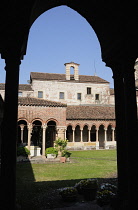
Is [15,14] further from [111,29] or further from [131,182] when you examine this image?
[131,182]

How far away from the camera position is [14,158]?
3113 millimetres

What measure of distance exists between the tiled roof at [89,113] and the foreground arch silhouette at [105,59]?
2403 cm

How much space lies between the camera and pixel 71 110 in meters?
30.4

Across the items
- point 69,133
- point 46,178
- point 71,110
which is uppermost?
point 71,110

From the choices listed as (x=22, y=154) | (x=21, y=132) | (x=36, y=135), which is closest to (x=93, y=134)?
(x=36, y=135)

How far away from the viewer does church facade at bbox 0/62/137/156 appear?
19.5 metres

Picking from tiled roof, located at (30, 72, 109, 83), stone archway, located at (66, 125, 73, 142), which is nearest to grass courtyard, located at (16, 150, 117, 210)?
stone archway, located at (66, 125, 73, 142)

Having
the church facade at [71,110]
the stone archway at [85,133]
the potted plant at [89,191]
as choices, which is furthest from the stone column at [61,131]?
the potted plant at [89,191]

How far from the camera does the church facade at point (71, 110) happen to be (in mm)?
19500

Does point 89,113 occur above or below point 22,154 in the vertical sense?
above

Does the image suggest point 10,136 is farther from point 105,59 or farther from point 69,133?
point 69,133

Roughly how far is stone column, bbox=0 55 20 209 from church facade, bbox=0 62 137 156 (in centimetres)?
1579

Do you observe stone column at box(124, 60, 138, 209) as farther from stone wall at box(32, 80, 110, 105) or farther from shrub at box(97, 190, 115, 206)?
stone wall at box(32, 80, 110, 105)

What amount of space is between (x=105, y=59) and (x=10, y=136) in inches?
101
